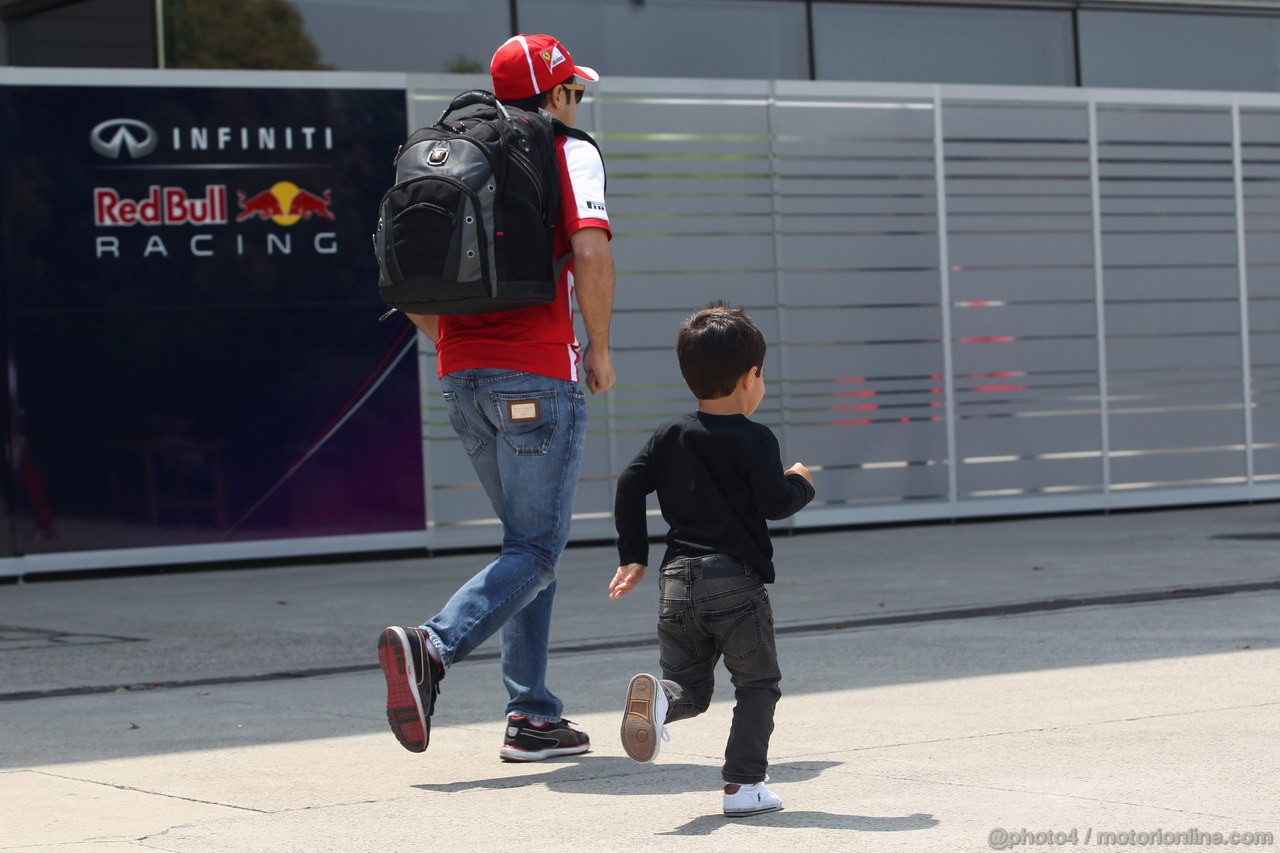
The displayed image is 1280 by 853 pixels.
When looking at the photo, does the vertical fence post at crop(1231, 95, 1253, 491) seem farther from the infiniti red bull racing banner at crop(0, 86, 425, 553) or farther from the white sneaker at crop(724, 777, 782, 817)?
the white sneaker at crop(724, 777, 782, 817)

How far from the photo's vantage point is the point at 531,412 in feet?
15.8

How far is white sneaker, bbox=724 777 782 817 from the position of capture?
411cm

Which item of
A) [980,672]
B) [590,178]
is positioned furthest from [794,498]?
[980,672]

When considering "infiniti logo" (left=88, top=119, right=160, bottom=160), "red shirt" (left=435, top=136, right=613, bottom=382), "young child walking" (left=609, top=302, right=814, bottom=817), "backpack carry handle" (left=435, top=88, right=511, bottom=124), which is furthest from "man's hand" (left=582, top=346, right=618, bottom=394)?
"infiniti logo" (left=88, top=119, right=160, bottom=160)

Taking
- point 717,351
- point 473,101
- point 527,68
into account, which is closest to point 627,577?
point 717,351

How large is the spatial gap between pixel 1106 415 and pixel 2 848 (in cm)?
1216

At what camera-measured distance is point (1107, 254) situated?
49.0ft

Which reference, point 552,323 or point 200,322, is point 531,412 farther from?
point 200,322

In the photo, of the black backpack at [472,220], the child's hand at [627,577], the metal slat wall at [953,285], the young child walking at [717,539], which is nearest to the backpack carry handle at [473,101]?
the black backpack at [472,220]

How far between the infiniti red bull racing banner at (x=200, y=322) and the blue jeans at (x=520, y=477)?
25.0ft

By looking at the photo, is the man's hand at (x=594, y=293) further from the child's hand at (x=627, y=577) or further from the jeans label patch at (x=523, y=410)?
the child's hand at (x=627, y=577)

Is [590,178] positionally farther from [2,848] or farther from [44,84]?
[44,84]

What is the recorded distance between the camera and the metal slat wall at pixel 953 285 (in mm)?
13344

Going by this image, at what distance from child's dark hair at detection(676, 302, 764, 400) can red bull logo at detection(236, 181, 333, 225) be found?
8.50 meters
